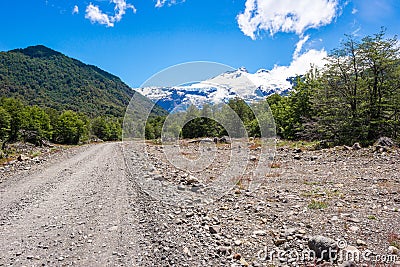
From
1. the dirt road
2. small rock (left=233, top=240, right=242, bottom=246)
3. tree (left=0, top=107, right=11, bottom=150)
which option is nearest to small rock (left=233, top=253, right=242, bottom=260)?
small rock (left=233, top=240, right=242, bottom=246)

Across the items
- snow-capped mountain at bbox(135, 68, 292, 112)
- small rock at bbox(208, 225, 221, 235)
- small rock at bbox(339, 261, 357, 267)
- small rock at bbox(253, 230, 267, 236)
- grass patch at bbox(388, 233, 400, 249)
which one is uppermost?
snow-capped mountain at bbox(135, 68, 292, 112)

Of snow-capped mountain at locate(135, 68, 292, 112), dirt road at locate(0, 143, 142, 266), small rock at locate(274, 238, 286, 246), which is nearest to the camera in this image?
dirt road at locate(0, 143, 142, 266)

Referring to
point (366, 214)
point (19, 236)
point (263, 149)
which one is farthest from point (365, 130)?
point (19, 236)

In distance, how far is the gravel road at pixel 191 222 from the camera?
5.49 m

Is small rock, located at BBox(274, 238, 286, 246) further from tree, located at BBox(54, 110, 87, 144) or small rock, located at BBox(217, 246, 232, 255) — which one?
tree, located at BBox(54, 110, 87, 144)

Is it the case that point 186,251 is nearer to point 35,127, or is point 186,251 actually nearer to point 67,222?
point 67,222

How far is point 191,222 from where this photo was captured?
7102mm

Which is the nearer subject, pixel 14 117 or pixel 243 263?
pixel 243 263

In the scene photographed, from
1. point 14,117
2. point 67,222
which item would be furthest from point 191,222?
point 14,117

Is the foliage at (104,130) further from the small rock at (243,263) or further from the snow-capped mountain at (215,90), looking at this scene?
the small rock at (243,263)

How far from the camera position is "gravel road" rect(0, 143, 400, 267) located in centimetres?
549

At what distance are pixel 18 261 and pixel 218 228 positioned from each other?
430cm

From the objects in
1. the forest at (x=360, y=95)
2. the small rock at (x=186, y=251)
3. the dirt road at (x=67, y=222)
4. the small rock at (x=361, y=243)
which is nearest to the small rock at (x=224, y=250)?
the small rock at (x=186, y=251)

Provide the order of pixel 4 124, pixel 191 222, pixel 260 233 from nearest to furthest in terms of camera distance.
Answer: pixel 260 233, pixel 191 222, pixel 4 124
